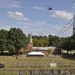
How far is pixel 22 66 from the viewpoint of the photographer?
67.6 metres

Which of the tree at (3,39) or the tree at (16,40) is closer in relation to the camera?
the tree at (3,39)

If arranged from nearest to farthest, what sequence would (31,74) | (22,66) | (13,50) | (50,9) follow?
(31,74) < (50,9) < (22,66) < (13,50)

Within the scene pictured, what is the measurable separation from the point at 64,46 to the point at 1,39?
3145cm

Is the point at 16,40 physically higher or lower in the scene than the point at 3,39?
lower

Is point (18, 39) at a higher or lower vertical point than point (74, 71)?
higher

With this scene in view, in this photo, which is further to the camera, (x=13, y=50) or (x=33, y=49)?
(x=33, y=49)

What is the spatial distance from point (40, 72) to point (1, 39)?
225 ft

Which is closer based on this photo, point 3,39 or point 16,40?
point 3,39

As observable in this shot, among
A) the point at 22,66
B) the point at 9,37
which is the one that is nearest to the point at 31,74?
A: the point at 22,66

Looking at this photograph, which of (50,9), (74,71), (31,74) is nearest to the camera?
(31,74)

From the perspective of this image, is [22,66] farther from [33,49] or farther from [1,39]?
[33,49]

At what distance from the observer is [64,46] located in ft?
420

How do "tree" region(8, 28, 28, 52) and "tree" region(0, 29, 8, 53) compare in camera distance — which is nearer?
"tree" region(0, 29, 8, 53)

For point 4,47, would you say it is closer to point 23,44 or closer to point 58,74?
point 23,44
